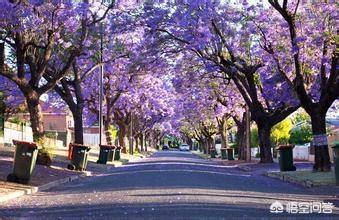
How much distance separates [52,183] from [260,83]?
20.2 m

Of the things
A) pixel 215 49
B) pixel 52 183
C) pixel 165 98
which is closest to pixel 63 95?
pixel 215 49

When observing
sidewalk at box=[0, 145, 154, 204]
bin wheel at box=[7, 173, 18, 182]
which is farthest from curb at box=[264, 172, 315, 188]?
bin wheel at box=[7, 173, 18, 182]

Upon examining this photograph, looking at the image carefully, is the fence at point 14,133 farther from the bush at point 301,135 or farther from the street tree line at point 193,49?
the bush at point 301,135

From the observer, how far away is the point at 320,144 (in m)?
23.3

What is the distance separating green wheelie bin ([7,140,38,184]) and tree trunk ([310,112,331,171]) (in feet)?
37.3

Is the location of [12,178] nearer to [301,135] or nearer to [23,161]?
[23,161]

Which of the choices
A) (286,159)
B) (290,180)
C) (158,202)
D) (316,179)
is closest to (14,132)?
(286,159)

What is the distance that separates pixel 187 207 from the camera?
12.1 meters

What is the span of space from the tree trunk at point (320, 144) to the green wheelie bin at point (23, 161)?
11.4m

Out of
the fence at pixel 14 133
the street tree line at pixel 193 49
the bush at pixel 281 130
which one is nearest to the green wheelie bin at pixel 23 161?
the street tree line at pixel 193 49

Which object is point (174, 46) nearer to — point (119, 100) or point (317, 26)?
point (317, 26)

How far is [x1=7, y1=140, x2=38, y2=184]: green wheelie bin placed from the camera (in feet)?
58.4

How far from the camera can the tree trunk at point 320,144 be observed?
23.3 metres

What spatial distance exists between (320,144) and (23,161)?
11736mm
